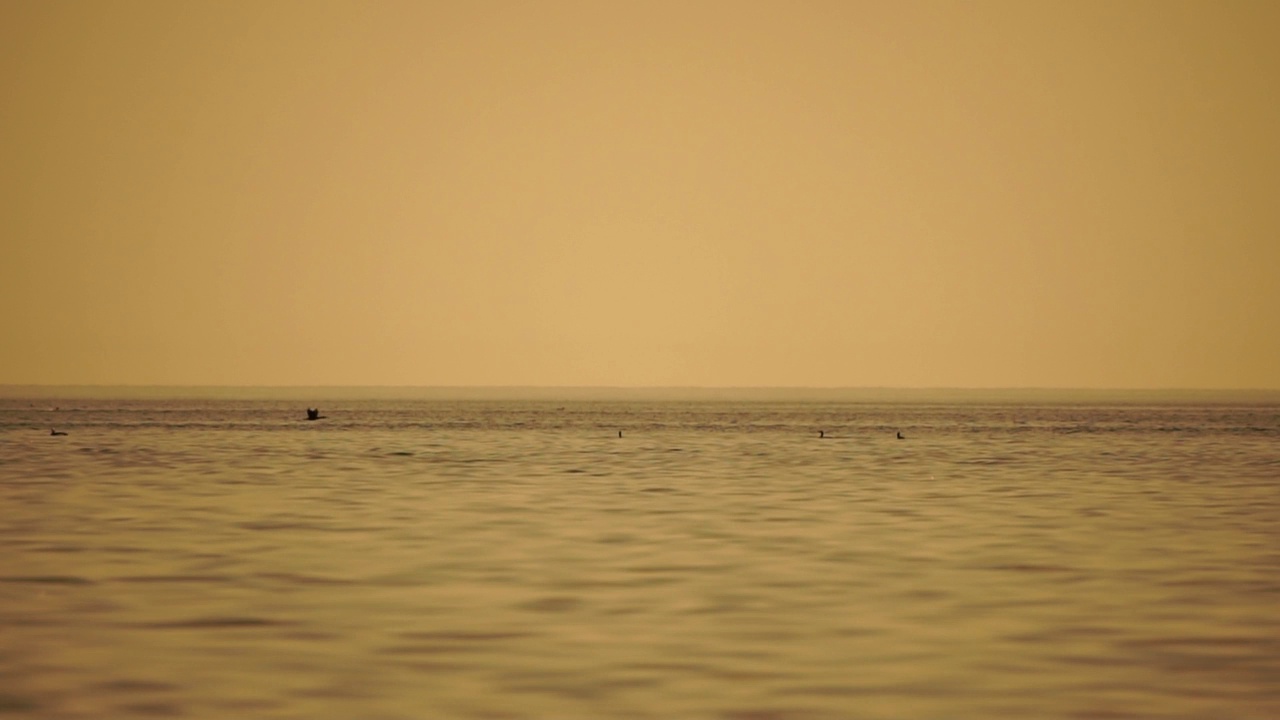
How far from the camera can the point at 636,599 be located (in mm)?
19078

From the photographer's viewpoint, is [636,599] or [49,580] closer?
[636,599]

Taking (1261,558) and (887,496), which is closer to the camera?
(1261,558)

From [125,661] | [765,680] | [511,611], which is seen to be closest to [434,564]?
[511,611]

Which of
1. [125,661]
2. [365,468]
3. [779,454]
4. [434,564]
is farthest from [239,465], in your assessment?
[125,661]

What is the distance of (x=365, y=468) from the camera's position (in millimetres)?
50906

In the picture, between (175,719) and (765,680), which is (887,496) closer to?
(765,680)

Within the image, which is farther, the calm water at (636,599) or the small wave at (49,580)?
the small wave at (49,580)

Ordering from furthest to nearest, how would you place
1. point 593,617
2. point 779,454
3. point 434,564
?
point 779,454 < point 434,564 < point 593,617

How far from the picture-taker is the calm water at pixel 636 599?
13.3m

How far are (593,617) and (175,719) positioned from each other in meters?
6.21

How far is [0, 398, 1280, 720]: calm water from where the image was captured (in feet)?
43.7

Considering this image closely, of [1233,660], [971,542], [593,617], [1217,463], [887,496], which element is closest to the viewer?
[1233,660]

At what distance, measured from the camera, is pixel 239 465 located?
51906 millimetres

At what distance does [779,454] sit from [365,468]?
2002cm
